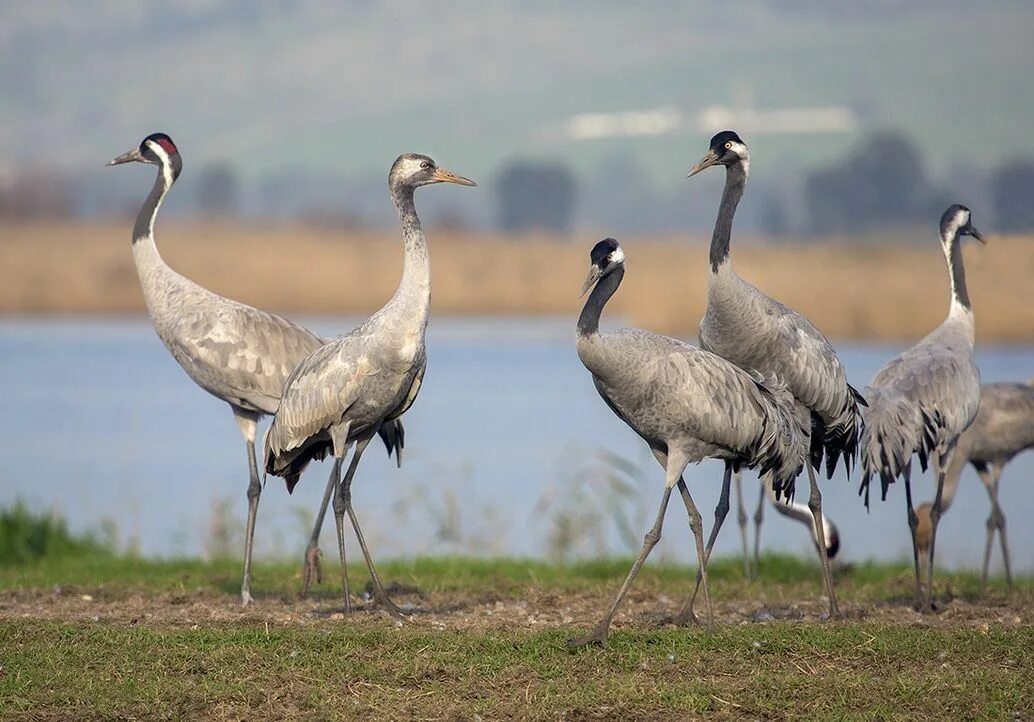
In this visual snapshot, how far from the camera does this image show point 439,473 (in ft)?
45.8

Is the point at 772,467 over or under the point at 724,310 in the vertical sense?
under

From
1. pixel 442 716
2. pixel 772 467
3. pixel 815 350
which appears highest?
pixel 815 350

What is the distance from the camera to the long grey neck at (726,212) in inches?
284

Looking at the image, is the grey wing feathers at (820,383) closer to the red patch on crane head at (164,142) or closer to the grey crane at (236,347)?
the grey crane at (236,347)

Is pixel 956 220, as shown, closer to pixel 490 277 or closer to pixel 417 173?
pixel 417 173

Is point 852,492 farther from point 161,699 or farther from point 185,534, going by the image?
Result: point 161,699

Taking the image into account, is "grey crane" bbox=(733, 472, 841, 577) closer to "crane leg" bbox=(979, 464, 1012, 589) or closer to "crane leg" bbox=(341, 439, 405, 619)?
A: "crane leg" bbox=(979, 464, 1012, 589)

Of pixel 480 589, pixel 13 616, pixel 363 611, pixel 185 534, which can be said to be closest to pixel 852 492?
pixel 185 534

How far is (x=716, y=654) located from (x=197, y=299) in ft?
12.1

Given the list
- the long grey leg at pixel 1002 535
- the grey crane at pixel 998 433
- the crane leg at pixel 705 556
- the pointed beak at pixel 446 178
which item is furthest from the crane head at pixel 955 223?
the pointed beak at pixel 446 178

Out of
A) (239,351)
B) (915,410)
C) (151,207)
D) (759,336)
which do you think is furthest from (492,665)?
(151,207)

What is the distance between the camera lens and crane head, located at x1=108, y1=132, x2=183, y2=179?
8.92 meters

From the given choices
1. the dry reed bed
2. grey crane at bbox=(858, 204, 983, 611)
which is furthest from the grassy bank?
the dry reed bed

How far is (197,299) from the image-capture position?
27.2ft
